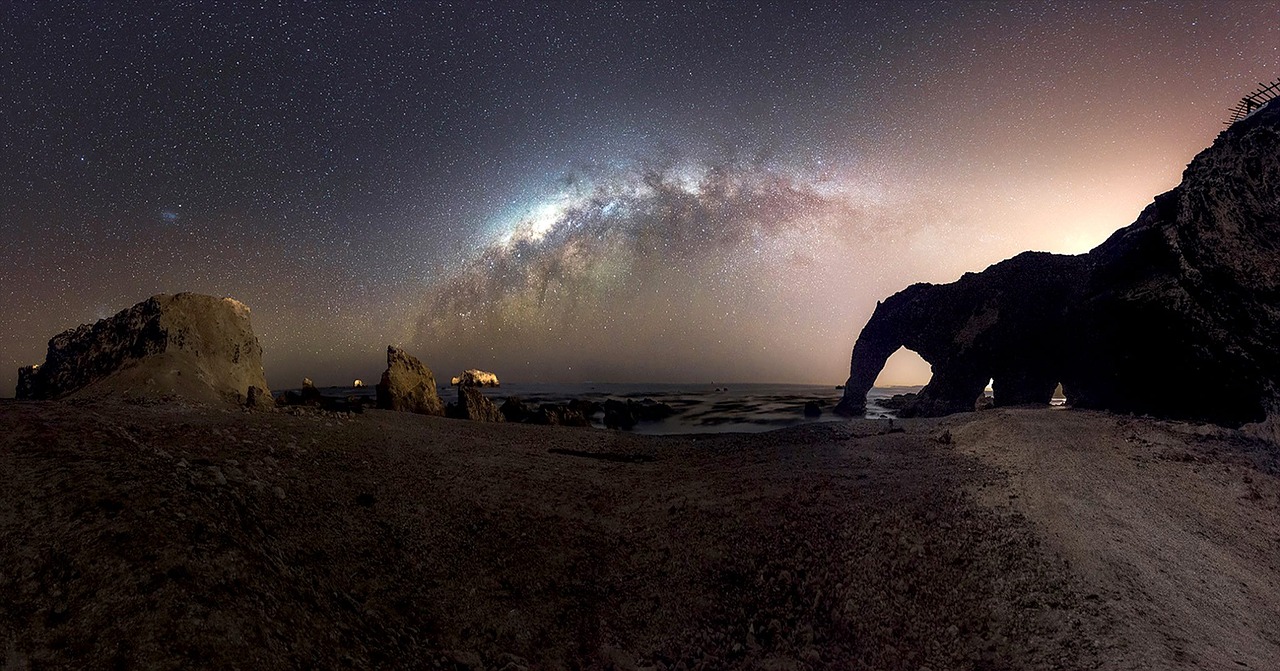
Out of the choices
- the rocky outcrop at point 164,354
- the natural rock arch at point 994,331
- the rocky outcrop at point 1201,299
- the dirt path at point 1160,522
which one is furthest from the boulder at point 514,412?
the natural rock arch at point 994,331

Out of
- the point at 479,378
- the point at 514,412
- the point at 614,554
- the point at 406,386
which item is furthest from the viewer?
the point at 479,378

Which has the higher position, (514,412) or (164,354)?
(164,354)

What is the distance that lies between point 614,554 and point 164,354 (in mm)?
14723

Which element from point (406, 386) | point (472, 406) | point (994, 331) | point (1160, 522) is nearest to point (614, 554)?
point (1160, 522)

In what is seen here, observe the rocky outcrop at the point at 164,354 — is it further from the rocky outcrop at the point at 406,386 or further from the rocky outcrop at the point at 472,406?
the rocky outcrop at the point at 472,406

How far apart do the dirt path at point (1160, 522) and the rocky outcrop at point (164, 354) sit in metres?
16.7

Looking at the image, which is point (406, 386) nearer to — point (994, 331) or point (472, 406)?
point (472, 406)

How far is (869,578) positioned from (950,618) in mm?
764

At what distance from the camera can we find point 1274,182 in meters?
8.83

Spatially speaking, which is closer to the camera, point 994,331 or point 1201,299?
point 1201,299

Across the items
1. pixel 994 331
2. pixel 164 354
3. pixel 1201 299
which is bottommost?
pixel 164 354

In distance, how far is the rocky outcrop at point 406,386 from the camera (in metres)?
17.7

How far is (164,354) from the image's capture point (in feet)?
41.8

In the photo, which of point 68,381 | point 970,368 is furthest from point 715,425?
point 68,381
